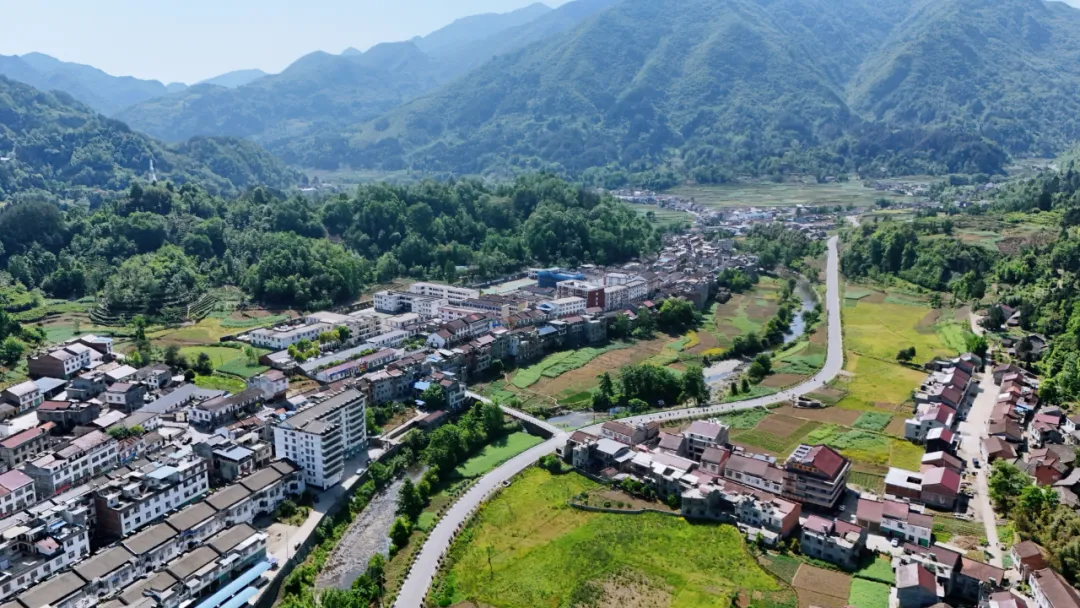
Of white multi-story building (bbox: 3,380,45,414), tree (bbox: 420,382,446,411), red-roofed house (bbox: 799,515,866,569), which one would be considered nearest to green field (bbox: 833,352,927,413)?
red-roofed house (bbox: 799,515,866,569)

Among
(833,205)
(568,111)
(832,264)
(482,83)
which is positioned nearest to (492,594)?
(832,264)

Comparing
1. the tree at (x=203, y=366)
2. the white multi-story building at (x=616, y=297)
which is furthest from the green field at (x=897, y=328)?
the tree at (x=203, y=366)

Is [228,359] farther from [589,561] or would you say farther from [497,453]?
[589,561]

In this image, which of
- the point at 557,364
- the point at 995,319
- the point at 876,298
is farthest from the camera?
the point at 876,298

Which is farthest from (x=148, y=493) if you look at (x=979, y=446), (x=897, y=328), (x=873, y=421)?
(x=897, y=328)

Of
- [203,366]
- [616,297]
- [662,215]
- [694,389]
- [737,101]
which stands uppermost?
[737,101]

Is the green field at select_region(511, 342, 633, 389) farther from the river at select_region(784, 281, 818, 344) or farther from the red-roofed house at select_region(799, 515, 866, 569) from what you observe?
the red-roofed house at select_region(799, 515, 866, 569)
